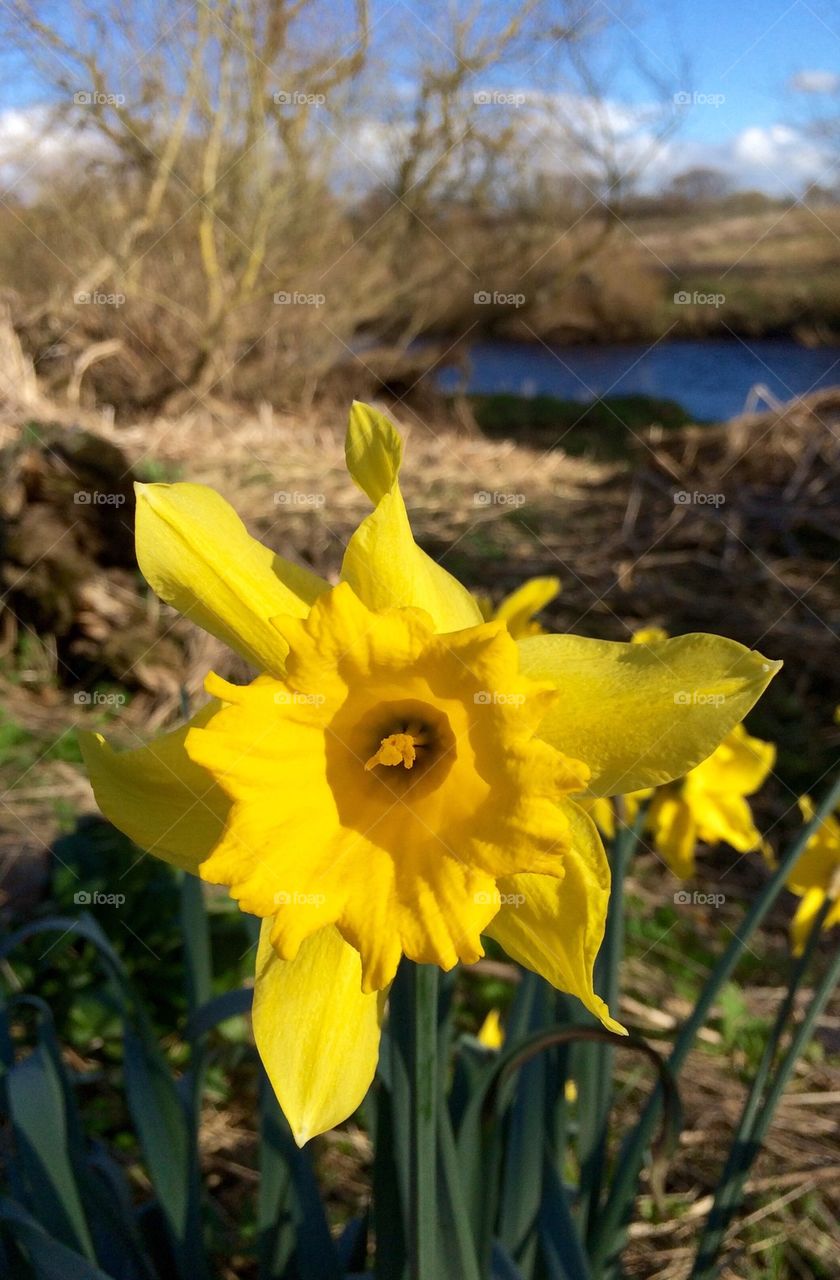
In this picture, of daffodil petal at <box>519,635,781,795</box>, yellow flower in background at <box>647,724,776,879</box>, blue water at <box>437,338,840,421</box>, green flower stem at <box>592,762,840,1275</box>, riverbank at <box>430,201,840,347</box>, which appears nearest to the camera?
daffodil petal at <box>519,635,781,795</box>

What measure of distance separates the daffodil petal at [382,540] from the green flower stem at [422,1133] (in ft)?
0.88

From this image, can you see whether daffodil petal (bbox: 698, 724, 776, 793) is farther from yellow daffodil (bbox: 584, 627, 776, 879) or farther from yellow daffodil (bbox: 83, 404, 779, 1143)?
yellow daffodil (bbox: 83, 404, 779, 1143)

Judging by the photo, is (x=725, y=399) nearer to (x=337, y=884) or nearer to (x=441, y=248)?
(x=441, y=248)

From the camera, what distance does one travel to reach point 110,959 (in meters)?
0.91

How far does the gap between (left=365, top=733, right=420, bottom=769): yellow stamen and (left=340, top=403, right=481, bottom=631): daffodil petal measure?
110mm

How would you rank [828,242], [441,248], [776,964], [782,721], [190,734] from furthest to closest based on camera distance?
[441,248] < [828,242] < [782,721] < [776,964] < [190,734]

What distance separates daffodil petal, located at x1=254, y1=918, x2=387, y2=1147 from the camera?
61 centimetres

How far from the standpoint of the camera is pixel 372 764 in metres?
0.71

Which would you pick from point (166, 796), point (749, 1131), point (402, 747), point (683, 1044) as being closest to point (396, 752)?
point (402, 747)

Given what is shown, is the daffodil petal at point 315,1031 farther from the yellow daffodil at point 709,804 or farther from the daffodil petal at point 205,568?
the yellow daffodil at point 709,804

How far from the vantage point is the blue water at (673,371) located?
5.70 m

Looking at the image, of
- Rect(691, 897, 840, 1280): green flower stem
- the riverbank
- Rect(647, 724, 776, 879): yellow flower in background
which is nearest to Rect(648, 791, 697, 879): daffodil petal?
Rect(647, 724, 776, 879): yellow flower in background

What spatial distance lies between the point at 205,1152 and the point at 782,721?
223 centimetres

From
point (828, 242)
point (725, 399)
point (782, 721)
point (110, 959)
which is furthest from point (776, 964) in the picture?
point (828, 242)
